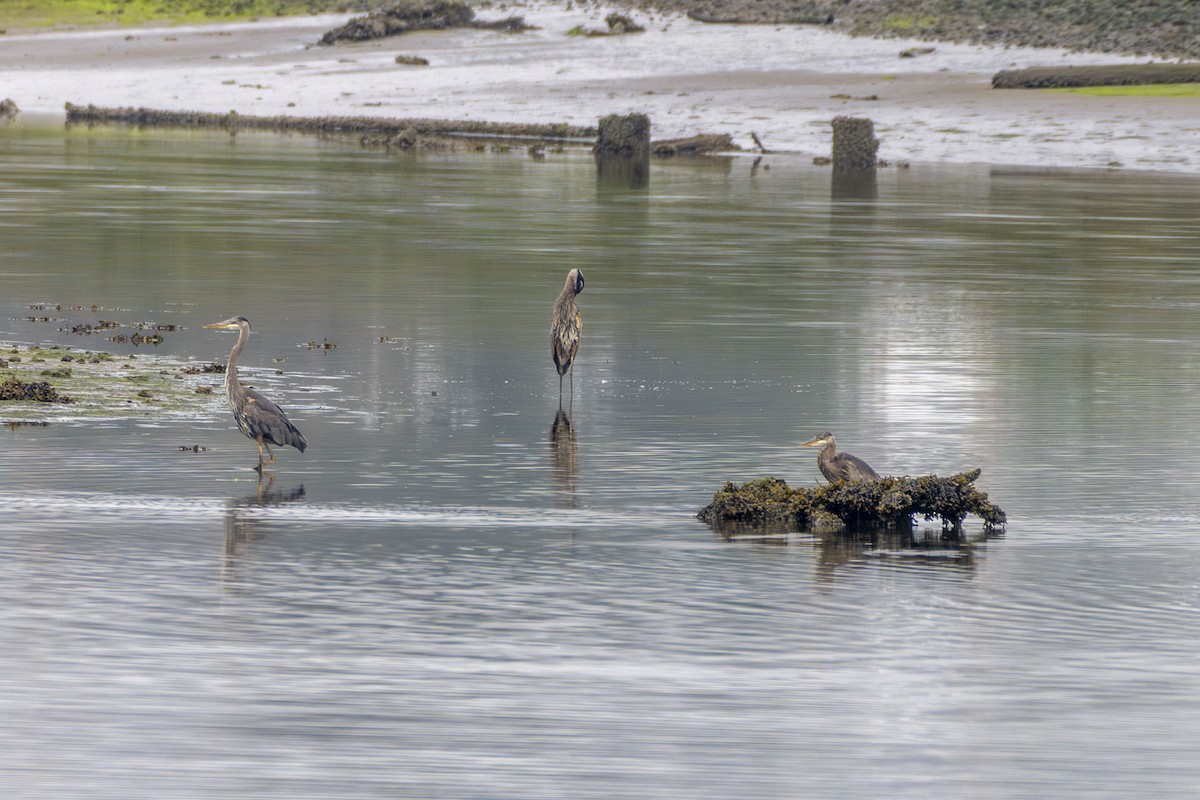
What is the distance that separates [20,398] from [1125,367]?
28.6ft

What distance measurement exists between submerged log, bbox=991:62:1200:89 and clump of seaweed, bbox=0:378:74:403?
4842 centimetres

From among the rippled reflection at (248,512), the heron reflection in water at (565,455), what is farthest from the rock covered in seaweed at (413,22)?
the rippled reflection at (248,512)

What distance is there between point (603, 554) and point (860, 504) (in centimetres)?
156

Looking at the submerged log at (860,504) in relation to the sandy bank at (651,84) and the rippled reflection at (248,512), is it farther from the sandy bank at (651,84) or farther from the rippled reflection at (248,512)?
the sandy bank at (651,84)

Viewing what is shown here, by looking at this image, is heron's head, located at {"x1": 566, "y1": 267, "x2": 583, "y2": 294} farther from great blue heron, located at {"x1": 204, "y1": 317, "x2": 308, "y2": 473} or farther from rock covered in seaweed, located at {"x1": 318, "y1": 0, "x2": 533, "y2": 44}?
rock covered in seaweed, located at {"x1": 318, "y1": 0, "x2": 533, "y2": 44}

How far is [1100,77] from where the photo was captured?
60844 mm

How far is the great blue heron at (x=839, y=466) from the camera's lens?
40.7 feet

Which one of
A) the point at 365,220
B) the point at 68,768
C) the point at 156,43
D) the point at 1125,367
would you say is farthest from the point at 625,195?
the point at 156,43

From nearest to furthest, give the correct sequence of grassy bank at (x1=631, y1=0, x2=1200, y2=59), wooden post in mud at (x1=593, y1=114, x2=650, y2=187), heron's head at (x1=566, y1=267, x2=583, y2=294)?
heron's head at (x1=566, y1=267, x2=583, y2=294)
wooden post in mud at (x1=593, y1=114, x2=650, y2=187)
grassy bank at (x1=631, y1=0, x2=1200, y2=59)

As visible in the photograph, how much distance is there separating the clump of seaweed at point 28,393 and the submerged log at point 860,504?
5557mm

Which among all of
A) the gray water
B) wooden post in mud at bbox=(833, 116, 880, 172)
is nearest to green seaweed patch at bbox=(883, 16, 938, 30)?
wooden post in mud at bbox=(833, 116, 880, 172)

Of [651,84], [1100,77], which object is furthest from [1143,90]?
[651,84]

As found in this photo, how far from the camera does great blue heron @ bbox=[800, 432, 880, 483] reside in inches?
488

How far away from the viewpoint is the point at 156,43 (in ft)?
311
